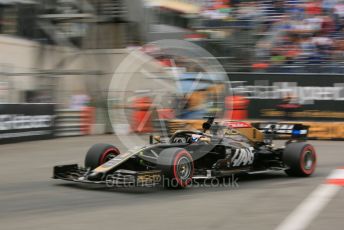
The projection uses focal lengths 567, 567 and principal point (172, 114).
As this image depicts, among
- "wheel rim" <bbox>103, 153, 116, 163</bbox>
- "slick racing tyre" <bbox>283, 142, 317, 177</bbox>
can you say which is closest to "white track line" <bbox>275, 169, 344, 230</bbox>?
"slick racing tyre" <bbox>283, 142, 317, 177</bbox>

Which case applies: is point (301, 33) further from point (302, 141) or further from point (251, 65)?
point (302, 141)

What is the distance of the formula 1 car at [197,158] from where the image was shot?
7.39m

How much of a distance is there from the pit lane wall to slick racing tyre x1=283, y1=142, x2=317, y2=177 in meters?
7.93

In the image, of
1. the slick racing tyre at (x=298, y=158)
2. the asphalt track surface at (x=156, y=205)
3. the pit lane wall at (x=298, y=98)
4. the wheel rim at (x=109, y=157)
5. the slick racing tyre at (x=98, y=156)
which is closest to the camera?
the asphalt track surface at (x=156, y=205)

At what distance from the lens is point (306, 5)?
Result: 19234mm

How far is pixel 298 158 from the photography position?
8.85 metres

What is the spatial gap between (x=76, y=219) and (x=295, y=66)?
542 inches

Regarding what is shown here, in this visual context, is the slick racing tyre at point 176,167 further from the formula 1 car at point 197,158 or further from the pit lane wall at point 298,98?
the pit lane wall at point 298,98

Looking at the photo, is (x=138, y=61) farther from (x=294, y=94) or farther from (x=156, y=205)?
(x=156, y=205)

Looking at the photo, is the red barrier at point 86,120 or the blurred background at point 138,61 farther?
the red barrier at point 86,120

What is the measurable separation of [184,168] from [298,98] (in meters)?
11.2

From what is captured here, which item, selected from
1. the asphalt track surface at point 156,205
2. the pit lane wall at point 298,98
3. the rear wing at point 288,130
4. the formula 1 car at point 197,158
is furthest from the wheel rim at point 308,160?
the pit lane wall at point 298,98

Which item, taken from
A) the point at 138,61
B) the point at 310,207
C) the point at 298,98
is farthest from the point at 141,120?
the point at 298,98

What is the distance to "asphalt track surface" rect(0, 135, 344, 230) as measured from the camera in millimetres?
5648
